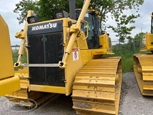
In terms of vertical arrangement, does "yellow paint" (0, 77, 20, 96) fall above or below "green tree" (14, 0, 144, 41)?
below

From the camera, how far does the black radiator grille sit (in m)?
3.80

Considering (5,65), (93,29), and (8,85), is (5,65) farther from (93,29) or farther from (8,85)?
(93,29)

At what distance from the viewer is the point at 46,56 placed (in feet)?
12.9

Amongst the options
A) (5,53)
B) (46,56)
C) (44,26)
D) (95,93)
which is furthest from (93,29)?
(5,53)

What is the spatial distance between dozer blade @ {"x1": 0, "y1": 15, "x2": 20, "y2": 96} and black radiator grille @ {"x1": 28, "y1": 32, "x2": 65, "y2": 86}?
2404 millimetres

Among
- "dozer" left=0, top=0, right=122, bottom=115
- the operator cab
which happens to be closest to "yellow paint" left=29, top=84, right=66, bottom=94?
"dozer" left=0, top=0, right=122, bottom=115

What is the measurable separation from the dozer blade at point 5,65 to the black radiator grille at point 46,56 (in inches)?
94.7

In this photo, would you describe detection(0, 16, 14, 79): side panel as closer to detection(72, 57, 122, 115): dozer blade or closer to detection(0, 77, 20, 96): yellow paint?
detection(0, 77, 20, 96): yellow paint

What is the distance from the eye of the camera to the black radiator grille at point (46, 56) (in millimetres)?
3805

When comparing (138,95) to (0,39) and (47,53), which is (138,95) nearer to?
(47,53)

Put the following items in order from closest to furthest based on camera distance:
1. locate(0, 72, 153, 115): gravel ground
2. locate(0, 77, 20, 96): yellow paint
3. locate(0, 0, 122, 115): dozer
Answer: locate(0, 77, 20, 96): yellow paint < locate(0, 0, 122, 115): dozer < locate(0, 72, 153, 115): gravel ground

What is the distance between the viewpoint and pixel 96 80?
11.8 ft

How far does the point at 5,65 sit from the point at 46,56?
2622 mm

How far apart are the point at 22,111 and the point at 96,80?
201 cm
